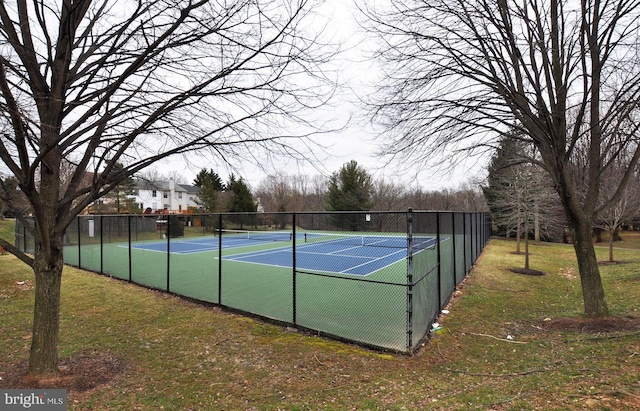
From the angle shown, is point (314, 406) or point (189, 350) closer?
point (314, 406)

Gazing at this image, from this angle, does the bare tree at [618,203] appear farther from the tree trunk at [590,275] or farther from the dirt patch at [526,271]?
the tree trunk at [590,275]

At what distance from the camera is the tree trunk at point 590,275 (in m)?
5.93

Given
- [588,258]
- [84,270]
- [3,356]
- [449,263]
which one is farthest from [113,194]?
[588,258]

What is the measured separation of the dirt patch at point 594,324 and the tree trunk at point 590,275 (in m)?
0.18

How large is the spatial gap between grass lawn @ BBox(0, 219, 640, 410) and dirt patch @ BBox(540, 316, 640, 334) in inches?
0.7

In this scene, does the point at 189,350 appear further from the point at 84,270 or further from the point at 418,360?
the point at 84,270

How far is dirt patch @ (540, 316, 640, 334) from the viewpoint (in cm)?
534

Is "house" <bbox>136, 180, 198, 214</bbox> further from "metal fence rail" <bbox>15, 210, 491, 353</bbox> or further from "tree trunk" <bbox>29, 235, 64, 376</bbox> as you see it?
"tree trunk" <bbox>29, 235, 64, 376</bbox>

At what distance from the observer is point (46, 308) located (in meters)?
4.05

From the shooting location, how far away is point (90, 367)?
4.49 meters

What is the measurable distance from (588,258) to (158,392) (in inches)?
284

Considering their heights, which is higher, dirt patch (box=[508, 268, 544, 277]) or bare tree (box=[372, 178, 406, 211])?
bare tree (box=[372, 178, 406, 211])

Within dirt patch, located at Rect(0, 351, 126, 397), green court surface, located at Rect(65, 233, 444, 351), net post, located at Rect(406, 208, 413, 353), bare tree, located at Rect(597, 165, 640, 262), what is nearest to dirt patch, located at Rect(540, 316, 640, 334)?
green court surface, located at Rect(65, 233, 444, 351)

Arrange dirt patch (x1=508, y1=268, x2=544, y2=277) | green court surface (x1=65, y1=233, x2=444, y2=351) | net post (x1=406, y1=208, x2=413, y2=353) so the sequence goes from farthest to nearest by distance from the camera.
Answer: dirt patch (x1=508, y1=268, x2=544, y2=277) → green court surface (x1=65, y1=233, x2=444, y2=351) → net post (x1=406, y1=208, x2=413, y2=353)
